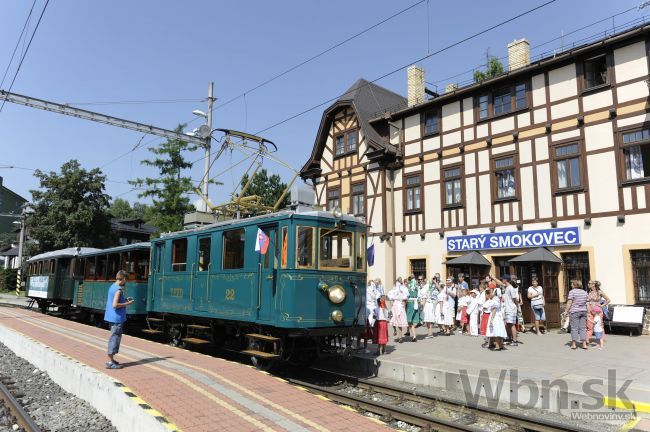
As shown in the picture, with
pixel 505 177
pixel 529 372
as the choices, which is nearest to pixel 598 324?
pixel 529 372

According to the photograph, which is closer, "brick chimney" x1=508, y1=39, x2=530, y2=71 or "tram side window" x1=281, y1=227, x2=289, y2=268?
"tram side window" x1=281, y1=227, x2=289, y2=268

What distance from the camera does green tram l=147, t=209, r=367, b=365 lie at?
8.48m

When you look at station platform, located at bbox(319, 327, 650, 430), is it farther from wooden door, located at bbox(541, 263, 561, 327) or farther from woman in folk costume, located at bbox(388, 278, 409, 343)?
wooden door, located at bbox(541, 263, 561, 327)

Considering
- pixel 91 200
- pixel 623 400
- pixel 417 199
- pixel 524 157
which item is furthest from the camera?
pixel 91 200

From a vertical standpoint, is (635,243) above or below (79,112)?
below

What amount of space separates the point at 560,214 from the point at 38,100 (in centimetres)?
1920

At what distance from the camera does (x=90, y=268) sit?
59.1ft

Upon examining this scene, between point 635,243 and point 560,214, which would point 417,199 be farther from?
point 635,243

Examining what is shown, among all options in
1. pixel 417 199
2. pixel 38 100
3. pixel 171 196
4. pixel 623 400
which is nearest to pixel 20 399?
pixel 623 400

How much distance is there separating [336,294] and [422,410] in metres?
2.48

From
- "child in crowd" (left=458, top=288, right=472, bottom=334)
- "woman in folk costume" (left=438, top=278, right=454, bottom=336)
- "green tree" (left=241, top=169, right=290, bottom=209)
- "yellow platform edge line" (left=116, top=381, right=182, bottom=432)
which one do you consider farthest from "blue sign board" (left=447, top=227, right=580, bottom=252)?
"green tree" (left=241, top=169, right=290, bottom=209)

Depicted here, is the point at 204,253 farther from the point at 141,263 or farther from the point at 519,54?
the point at 519,54

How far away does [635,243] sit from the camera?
13609 millimetres

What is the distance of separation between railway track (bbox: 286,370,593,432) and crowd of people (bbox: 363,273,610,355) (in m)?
2.16
